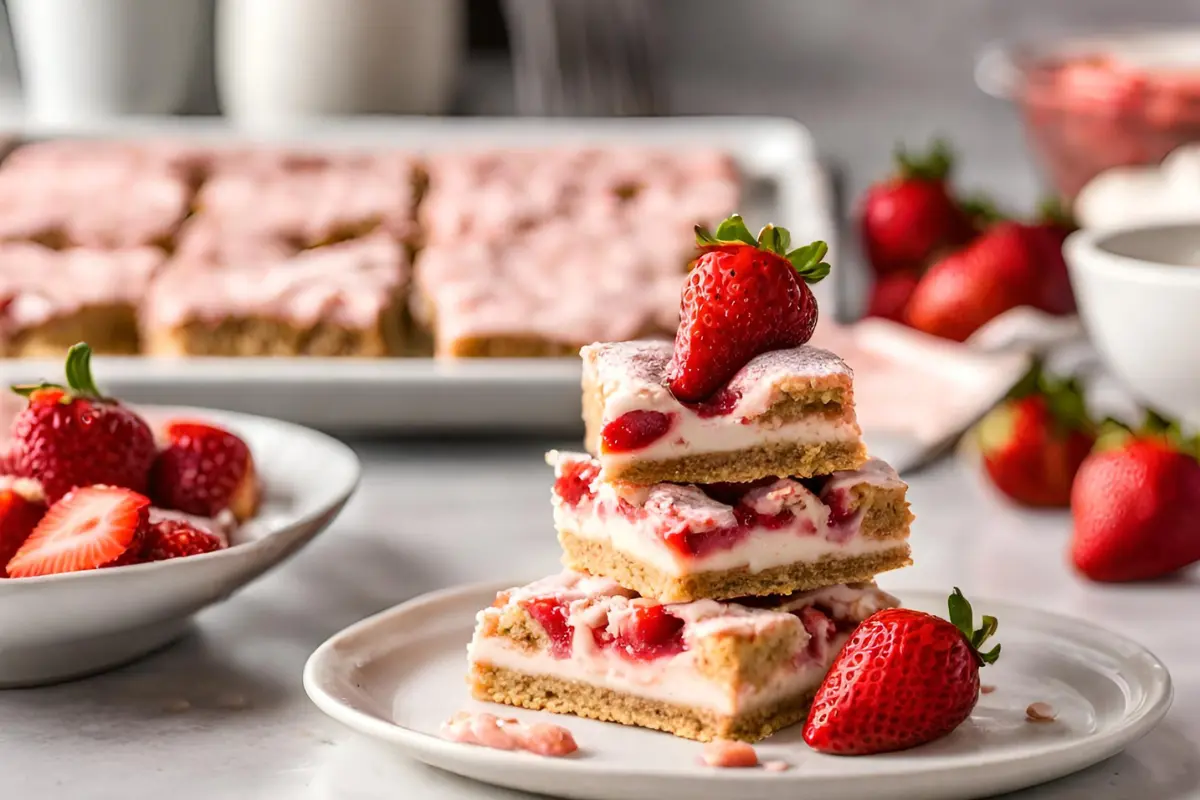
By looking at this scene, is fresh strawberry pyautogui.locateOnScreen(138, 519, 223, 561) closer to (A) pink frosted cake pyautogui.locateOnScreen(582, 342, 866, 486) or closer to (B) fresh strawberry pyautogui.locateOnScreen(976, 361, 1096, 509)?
(A) pink frosted cake pyautogui.locateOnScreen(582, 342, 866, 486)

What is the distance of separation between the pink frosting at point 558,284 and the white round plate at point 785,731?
0.71 meters

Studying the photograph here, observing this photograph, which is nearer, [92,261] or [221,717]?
[221,717]

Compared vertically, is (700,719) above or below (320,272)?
below

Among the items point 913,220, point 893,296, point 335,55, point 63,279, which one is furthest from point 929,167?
point 63,279

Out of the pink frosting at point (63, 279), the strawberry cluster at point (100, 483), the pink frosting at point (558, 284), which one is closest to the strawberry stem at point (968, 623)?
the strawberry cluster at point (100, 483)

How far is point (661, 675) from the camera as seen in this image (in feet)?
3.91

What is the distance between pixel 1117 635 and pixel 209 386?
1.08 meters

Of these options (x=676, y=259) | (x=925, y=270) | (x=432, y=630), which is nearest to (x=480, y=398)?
(x=676, y=259)

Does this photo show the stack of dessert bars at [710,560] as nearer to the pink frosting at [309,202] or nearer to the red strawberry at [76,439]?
the red strawberry at [76,439]

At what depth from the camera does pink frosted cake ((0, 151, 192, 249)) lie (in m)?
2.43

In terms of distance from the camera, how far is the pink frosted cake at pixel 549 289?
2.07m

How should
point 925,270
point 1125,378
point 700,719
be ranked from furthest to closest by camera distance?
point 925,270 < point 1125,378 < point 700,719

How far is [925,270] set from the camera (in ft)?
8.79

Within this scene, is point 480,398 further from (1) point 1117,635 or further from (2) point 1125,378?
(1) point 1117,635
